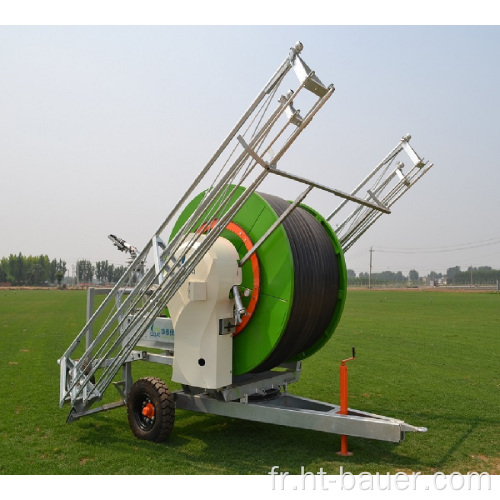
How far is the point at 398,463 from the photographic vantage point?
666cm

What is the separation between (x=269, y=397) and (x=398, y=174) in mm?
4369

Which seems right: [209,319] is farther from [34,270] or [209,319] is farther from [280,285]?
[34,270]

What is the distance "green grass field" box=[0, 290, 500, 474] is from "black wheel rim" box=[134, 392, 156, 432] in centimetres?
24

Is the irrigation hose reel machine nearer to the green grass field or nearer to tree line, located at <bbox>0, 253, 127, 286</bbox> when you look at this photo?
the green grass field

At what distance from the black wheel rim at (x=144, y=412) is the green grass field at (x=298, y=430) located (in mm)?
240

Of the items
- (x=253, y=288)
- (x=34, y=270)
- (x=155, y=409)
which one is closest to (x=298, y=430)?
(x=155, y=409)

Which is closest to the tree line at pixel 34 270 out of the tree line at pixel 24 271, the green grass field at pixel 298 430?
the tree line at pixel 24 271

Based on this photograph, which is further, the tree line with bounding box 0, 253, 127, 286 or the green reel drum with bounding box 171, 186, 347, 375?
the tree line with bounding box 0, 253, 127, 286

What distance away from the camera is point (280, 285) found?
23.1 feet

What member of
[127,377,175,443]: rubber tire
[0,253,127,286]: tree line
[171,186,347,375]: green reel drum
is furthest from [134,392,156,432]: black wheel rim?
[0,253,127,286]: tree line

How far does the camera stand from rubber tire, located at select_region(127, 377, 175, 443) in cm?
713

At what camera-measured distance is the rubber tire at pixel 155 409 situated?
23.4 ft

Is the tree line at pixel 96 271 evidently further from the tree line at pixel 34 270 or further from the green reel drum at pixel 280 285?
the green reel drum at pixel 280 285

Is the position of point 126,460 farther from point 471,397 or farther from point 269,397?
point 471,397
